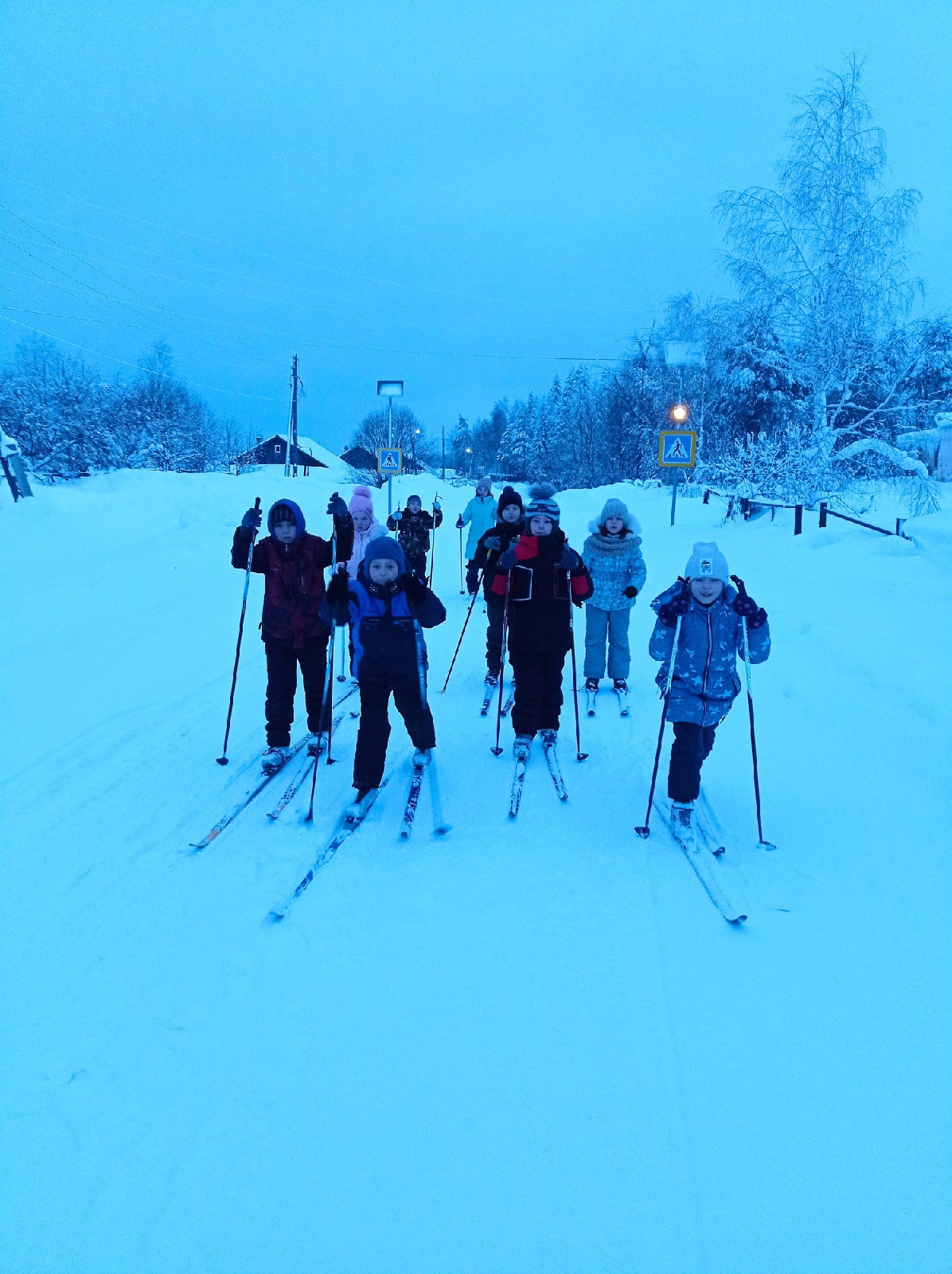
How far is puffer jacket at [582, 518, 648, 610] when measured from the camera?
6.29 meters

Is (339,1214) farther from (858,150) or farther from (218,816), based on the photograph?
(858,150)

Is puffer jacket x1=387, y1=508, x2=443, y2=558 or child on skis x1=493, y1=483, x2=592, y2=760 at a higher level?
puffer jacket x1=387, y1=508, x2=443, y2=558

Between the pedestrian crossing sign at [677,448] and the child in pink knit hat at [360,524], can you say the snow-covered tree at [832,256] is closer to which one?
the pedestrian crossing sign at [677,448]

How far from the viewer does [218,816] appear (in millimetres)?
4375

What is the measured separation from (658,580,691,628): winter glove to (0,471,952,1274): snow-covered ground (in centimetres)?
129

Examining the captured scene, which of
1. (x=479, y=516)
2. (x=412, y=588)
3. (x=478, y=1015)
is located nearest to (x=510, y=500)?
(x=412, y=588)

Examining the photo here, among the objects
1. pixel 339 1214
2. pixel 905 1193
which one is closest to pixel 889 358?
pixel 905 1193

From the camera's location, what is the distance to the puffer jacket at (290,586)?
4973mm

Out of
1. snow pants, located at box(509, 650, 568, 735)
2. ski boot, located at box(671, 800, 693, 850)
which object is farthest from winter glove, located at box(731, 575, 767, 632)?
snow pants, located at box(509, 650, 568, 735)

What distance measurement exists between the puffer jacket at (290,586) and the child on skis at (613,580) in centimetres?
250

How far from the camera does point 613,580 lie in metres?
6.33

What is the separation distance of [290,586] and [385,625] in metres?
0.94

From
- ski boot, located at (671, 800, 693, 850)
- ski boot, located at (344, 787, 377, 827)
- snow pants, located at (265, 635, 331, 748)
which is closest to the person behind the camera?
ski boot, located at (671, 800, 693, 850)

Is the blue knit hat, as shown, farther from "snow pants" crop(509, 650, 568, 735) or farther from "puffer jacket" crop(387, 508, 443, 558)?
"puffer jacket" crop(387, 508, 443, 558)
